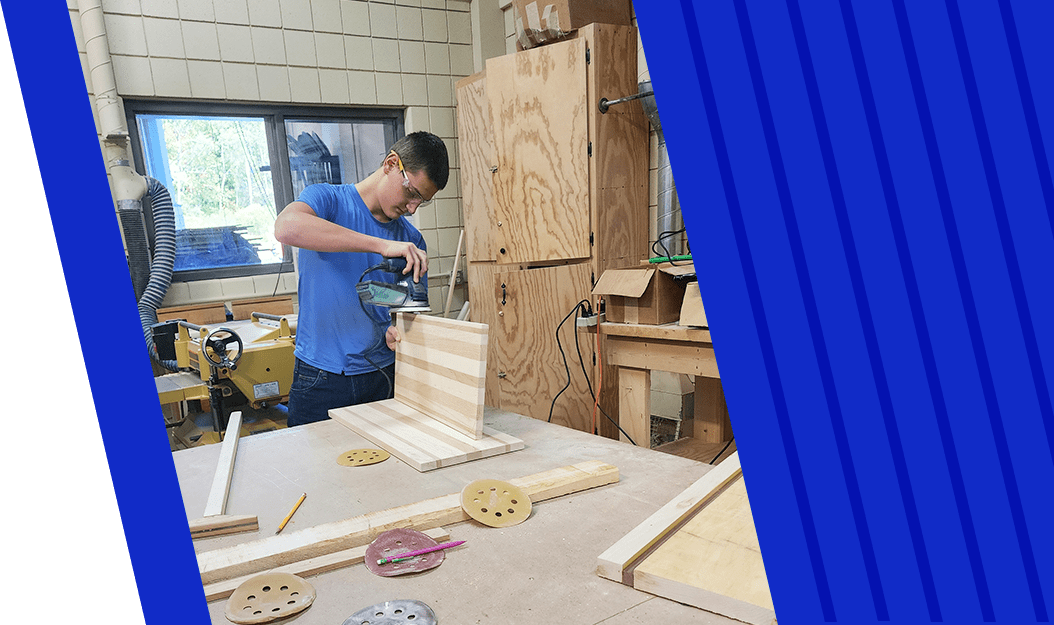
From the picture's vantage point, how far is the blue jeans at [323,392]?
7.04 ft

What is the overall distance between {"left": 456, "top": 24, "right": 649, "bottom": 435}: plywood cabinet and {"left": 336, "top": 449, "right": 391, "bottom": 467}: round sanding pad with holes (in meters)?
1.79

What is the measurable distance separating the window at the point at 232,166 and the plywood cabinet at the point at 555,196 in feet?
4.34

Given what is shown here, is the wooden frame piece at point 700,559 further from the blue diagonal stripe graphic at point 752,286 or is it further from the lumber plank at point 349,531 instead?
the blue diagonal stripe graphic at point 752,286

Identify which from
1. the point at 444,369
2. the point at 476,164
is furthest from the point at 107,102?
the point at 444,369

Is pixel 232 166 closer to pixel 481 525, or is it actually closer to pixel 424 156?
pixel 424 156

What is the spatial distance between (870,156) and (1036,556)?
230 mm

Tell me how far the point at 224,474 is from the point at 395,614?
2.54 feet

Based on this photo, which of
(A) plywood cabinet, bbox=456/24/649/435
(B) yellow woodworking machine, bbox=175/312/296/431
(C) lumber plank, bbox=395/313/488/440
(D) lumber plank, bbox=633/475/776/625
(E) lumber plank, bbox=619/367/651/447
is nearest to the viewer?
(D) lumber plank, bbox=633/475/776/625

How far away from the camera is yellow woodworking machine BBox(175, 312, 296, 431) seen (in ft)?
8.87

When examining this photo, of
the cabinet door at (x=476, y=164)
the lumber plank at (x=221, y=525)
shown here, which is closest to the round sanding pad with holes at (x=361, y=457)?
the lumber plank at (x=221, y=525)

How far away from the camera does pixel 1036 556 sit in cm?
33

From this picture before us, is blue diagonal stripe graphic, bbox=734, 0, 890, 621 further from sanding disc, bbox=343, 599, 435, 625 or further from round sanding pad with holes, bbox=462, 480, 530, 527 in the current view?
round sanding pad with holes, bbox=462, 480, 530, 527

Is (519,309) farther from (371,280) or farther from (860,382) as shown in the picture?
(860,382)

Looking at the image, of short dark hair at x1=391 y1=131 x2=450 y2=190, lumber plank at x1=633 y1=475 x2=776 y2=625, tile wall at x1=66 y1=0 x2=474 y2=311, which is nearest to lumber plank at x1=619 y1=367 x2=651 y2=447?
short dark hair at x1=391 y1=131 x2=450 y2=190
